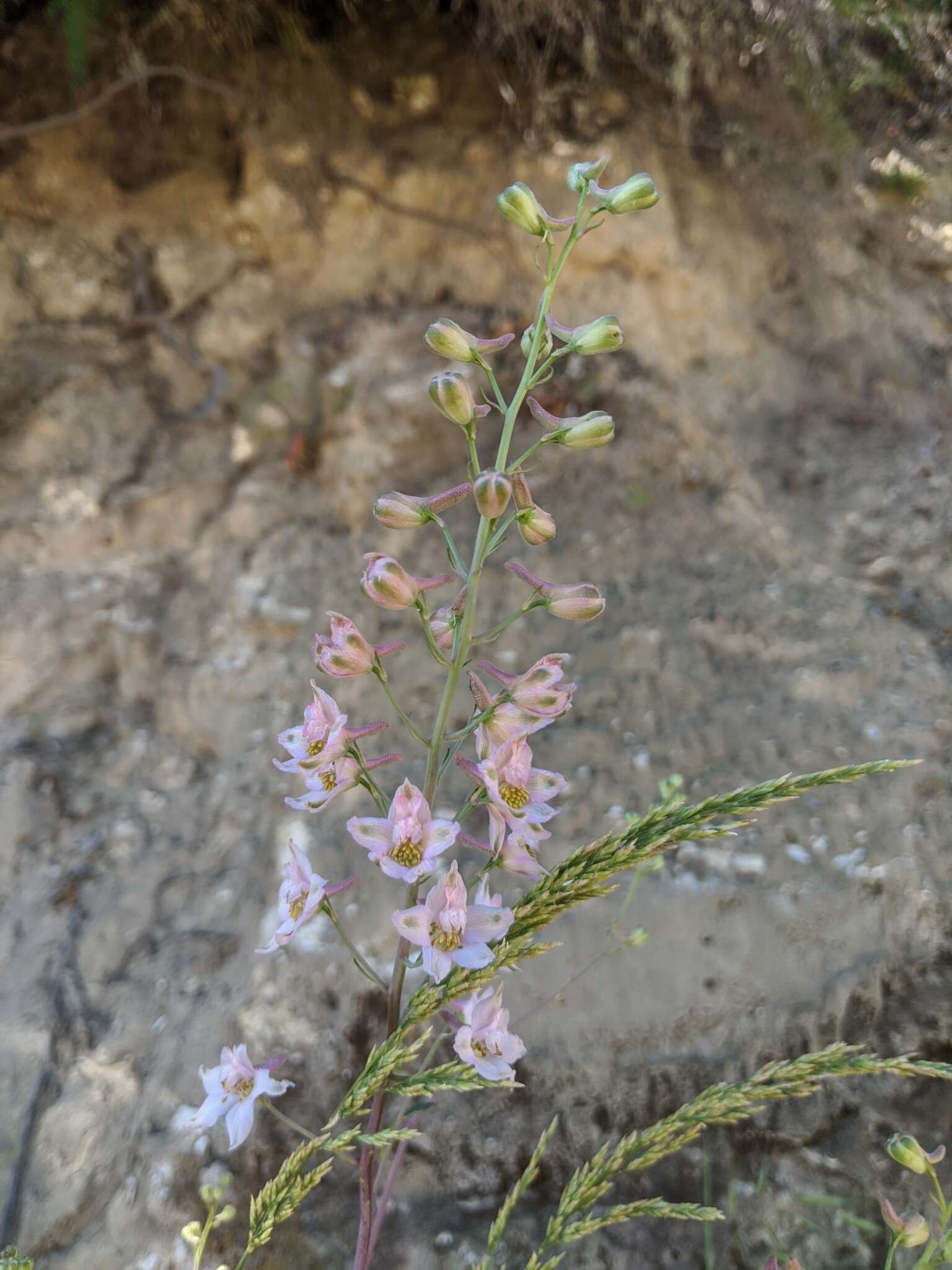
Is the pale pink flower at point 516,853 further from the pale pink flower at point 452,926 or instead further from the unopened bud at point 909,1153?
the unopened bud at point 909,1153

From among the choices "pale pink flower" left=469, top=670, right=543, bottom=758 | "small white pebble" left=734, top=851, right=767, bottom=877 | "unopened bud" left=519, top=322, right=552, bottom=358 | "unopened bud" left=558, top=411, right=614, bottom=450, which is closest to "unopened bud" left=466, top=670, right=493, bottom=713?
"pale pink flower" left=469, top=670, right=543, bottom=758

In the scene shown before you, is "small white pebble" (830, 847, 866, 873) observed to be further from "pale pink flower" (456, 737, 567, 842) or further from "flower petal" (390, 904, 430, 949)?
"flower petal" (390, 904, 430, 949)

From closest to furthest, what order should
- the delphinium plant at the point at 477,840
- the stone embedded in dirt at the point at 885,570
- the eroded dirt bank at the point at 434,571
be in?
the delphinium plant at the point at 477,840
the eroded dirt bank at the point at 434,571
the stone embedded in dirt at the point at 885,570

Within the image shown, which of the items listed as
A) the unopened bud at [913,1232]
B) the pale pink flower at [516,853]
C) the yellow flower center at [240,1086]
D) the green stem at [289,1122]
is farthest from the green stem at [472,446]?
the unopened bud at [913,1232]

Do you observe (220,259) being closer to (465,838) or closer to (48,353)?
(48,353)

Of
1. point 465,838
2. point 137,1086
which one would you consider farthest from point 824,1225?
point 137,1086

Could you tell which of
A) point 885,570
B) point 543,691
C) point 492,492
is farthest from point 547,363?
point 885,570

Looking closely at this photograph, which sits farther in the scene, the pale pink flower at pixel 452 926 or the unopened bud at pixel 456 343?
the unopened bud at pixel 456 343

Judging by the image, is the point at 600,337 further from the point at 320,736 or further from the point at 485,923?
the point at 485,923

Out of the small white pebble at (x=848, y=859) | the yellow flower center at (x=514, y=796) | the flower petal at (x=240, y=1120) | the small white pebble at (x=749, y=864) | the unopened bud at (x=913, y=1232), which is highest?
the yellow flower center at (x=514, y=796)
